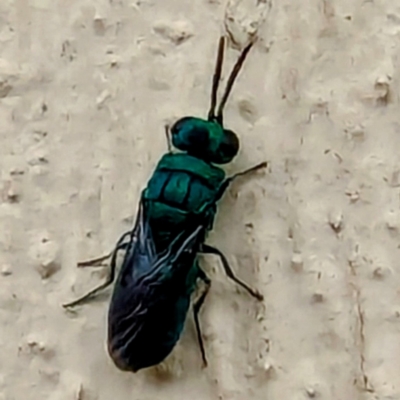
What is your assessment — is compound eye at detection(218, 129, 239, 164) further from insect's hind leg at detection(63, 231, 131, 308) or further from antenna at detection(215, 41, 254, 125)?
insect's hind leg at detection(63, 231, 131, 308)

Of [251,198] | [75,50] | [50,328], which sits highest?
[75,50]

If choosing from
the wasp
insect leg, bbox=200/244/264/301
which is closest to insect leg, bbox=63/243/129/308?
the wasp

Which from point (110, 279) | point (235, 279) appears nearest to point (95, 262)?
point (110, 279)

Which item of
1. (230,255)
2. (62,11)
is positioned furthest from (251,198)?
(62,11)

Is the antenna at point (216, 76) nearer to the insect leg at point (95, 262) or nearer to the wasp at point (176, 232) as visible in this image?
the wasp at point (176, 232)

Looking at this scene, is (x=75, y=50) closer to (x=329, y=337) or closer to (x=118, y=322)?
(x=118, y=322)

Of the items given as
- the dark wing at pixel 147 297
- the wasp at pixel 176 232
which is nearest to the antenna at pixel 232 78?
the wasp at pixel 176 232
